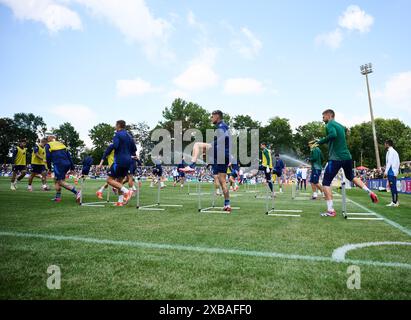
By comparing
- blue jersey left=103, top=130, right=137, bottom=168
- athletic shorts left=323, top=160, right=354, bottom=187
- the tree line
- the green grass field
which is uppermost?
the tree line

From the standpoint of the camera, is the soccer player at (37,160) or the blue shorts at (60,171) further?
the soccer player at (37,160)

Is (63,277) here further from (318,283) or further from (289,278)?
(318,283)

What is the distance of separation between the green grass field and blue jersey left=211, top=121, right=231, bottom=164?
3.02m

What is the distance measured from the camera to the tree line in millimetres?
83250

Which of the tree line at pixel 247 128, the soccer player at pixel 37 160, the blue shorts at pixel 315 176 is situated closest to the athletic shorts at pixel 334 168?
the blue shorts at pixel 315 176

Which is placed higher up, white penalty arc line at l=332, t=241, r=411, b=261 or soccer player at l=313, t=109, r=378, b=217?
soccer player at l=313, t=109, r=378, b=217

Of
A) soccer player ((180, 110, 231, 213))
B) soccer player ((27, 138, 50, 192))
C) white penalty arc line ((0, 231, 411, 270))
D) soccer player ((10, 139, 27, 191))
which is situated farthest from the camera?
soccer player ((10, 139, 27, 191))

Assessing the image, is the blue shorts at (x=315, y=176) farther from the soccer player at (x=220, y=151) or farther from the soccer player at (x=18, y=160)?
the soccer player at (x=18, y=160)

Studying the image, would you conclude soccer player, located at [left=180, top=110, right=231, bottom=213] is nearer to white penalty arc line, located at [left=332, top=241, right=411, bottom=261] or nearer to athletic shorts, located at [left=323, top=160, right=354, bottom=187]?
athletic shorts, located at [left=323, top=160, right=354, bottom=187]

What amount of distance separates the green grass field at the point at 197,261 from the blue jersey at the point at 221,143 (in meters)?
3.02

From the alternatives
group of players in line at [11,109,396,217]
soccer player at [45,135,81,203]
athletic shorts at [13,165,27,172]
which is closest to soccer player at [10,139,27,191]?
athletic shorts at [13,165,27,172]

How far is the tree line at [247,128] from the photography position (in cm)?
8325

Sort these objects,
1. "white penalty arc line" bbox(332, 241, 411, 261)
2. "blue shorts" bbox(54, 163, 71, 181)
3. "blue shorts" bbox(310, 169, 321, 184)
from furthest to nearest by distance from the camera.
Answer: "blue shorts" bbox(310, 169, 321, 184), "blue shorts" bbox(54, 163, 71, 181), "white penalty arc line" bbox(332, 241, 411, 261)

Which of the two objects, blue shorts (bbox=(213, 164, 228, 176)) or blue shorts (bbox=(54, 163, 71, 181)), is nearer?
blue shorts (bbox=(213, 164, 228, 176))
